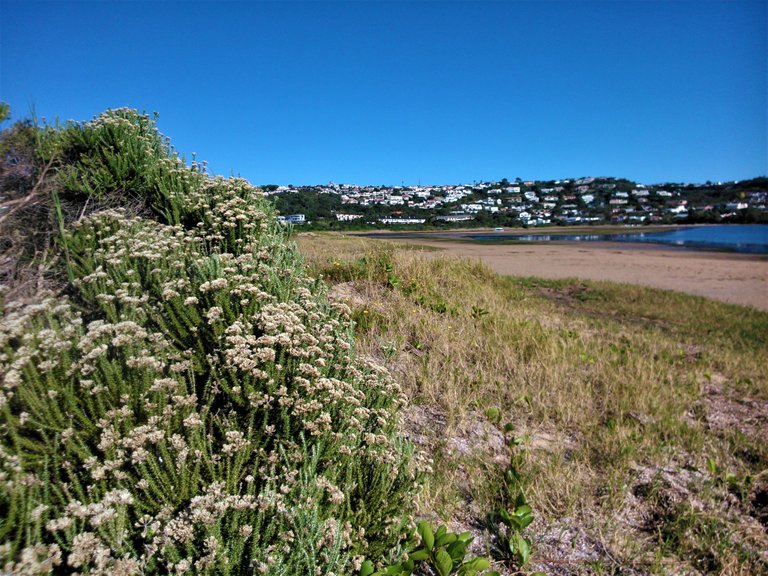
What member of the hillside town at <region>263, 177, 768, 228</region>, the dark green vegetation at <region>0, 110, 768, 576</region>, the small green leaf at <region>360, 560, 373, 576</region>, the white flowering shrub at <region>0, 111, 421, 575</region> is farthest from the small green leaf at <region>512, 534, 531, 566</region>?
the hillside town at <region>263, 177, 768, 228</region>

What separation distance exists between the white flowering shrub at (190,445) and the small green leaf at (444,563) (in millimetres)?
262

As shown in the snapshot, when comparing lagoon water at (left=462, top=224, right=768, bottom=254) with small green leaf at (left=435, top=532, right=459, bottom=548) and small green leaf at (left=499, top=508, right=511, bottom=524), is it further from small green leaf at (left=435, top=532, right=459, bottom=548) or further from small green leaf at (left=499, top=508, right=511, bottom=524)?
small green leaf at (left=435, top=532, right=459, bottom=548)

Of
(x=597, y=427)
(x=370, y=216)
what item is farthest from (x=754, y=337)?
(x=370, y=216)

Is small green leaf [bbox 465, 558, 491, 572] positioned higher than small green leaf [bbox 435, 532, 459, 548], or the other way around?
small green leaf [bbox 435, 532, 459, 548]

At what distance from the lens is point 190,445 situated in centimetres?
204

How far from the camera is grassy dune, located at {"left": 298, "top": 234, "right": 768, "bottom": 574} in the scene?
3.13 m

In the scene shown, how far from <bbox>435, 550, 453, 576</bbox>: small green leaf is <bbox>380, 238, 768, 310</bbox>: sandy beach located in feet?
46.8

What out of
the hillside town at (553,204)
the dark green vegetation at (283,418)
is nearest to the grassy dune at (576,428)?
the dark green vegetation at (283,418)

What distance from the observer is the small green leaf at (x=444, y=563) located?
235 centimetres

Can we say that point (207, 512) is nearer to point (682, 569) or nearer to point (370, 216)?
point (682, 569)

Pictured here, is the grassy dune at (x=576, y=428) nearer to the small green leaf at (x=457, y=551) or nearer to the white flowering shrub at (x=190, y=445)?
the small green leaf at (x=457, y=551)

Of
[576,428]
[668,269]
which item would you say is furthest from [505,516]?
[668,269]

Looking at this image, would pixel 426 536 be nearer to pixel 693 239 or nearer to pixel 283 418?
pixel 283 418

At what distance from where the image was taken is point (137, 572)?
162 cm
